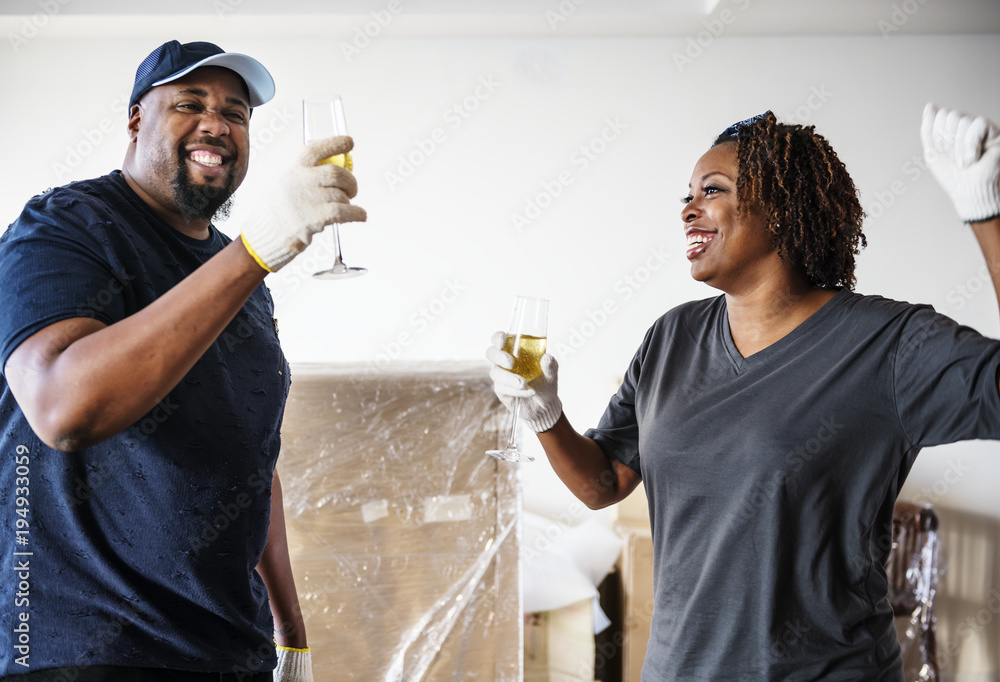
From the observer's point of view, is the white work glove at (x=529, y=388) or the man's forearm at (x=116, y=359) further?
the white work glove at (x=529, y=388)

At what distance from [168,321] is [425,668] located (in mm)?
1572

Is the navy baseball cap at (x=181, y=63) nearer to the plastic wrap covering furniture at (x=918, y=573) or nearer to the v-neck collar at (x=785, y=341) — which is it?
the v-neck collar at (x=785, y=341)

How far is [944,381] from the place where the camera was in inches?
42.3

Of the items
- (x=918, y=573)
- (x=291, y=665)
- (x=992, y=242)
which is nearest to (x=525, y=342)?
(x=992, y=242)

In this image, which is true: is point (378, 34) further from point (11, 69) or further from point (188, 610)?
point (188, 610)

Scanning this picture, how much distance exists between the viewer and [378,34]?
3242mm

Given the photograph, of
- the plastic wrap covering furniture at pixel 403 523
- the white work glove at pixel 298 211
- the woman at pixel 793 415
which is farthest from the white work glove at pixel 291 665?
the white work glove at pixel 298 211

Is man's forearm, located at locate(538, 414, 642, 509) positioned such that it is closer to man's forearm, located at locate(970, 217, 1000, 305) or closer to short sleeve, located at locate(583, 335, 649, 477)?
short sleeve, located at locate(583, 335, 649, 477)

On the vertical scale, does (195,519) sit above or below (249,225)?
below

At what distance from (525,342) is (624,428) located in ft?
0.99

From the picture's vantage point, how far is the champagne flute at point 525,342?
1.38 m

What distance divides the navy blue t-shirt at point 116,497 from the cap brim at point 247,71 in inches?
9.7

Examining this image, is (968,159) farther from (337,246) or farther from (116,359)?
(116,359)

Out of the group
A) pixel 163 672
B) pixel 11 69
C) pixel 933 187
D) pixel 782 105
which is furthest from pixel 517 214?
pixel 163 672
